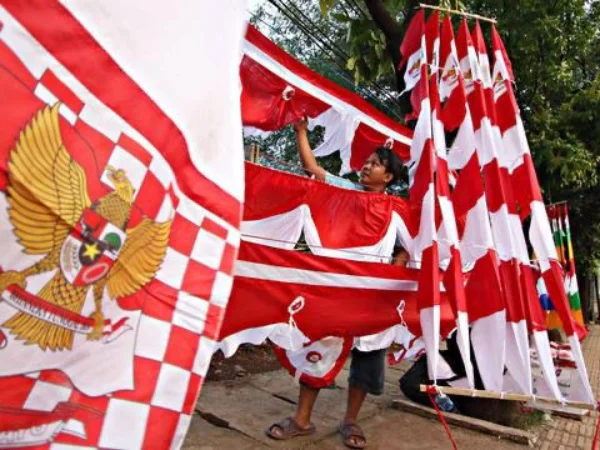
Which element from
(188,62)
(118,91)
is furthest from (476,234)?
(118,91)

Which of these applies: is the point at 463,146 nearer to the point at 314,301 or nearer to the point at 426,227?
the point at 426,227

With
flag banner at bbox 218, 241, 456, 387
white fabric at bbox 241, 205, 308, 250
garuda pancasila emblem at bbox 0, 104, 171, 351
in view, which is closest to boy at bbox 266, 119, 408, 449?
flag banner at bbox 218, 241, 456, 387

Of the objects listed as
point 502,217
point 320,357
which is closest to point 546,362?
point 502,217

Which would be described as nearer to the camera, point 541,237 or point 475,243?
point 475,243

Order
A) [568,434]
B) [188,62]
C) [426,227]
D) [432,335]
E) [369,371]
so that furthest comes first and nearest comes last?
[568,434]
[369,371]
[426,227]
[432,335]
[188,62]

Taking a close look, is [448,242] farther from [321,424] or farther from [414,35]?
[321,424]

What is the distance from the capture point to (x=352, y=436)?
294cm

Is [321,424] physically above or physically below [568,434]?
below

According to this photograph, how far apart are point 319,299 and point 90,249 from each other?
1.39m

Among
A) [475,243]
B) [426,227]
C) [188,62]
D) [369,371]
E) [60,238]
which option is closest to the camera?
[60,238]

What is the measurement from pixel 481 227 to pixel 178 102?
78.5 inches

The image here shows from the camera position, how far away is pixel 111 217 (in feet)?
3.19

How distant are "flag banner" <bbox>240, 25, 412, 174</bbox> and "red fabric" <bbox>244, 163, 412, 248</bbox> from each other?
1.73ft

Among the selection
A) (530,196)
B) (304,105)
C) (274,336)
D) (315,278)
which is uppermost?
(304,105)
